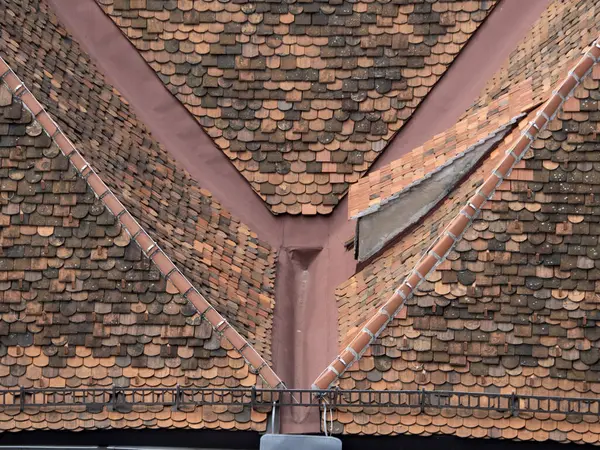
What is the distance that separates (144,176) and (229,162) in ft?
6.46

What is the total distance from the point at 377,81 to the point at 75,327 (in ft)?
21.1

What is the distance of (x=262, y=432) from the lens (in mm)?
18906

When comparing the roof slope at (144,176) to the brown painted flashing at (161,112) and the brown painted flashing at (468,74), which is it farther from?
the brown painted flashing at (468,74)

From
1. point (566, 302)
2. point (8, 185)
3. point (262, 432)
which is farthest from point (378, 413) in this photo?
point (8, 185)

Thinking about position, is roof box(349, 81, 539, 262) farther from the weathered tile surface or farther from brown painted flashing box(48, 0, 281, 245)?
brown painted flashing box(48, 0, 281, 245)

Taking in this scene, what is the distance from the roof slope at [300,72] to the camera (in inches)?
912

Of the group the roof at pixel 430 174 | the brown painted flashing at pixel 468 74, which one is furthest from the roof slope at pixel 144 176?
the brown painted flashing at pixel 468 74

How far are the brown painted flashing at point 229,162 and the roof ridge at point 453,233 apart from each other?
2.93 meters

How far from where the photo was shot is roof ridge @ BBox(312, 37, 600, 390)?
62.5ft

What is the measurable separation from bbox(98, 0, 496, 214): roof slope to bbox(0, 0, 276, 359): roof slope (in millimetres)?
884

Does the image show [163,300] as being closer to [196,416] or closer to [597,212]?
[196,416]

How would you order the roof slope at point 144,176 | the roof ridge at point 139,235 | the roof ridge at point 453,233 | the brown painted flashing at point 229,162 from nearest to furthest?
the roof ridge at point 453,233
the roof ridge at point 139,235
the roof slope at point 144,176
the brown painted flashing at point 229,162

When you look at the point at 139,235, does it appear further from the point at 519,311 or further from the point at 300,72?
the point at 300,72

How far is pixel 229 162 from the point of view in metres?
23.3
